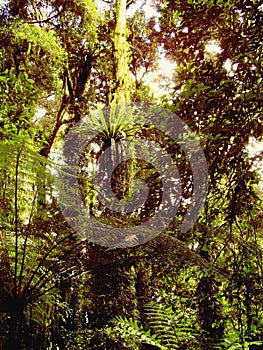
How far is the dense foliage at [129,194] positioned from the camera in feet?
5.83

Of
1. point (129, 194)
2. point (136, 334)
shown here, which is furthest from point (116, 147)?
point (136, 334)

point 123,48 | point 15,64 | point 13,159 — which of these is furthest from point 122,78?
point 13,159

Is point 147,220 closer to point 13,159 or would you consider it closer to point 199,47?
point 13,159

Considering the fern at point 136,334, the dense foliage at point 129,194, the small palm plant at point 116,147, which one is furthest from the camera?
the small palm plant at point 116,147

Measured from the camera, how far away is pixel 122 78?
433 centimetres

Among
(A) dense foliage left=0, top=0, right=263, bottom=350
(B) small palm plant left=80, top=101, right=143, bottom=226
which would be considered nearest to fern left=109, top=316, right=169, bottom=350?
(A) dense foliage left=0, top=0, right=263, bottom=350

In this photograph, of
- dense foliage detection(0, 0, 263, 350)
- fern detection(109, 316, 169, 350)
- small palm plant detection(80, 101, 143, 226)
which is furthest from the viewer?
small palm plant detection(80, 101, 143, 226)

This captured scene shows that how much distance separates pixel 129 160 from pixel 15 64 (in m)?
3.16

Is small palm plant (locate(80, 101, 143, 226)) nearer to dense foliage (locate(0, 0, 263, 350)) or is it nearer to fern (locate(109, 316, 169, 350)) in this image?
dense foliage (locate(0, 0, 263, 350))

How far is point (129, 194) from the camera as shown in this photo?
3279 millimetres

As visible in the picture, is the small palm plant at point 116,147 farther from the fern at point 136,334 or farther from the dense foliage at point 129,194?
the fern at point 136,334

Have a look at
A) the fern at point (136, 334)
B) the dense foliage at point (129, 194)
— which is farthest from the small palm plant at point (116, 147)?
the fern at point (136, 334)

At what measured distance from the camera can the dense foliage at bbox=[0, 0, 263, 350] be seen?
1776mm

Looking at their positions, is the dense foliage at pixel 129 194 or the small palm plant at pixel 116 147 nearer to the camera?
the dense foliage at pixel 129 194
